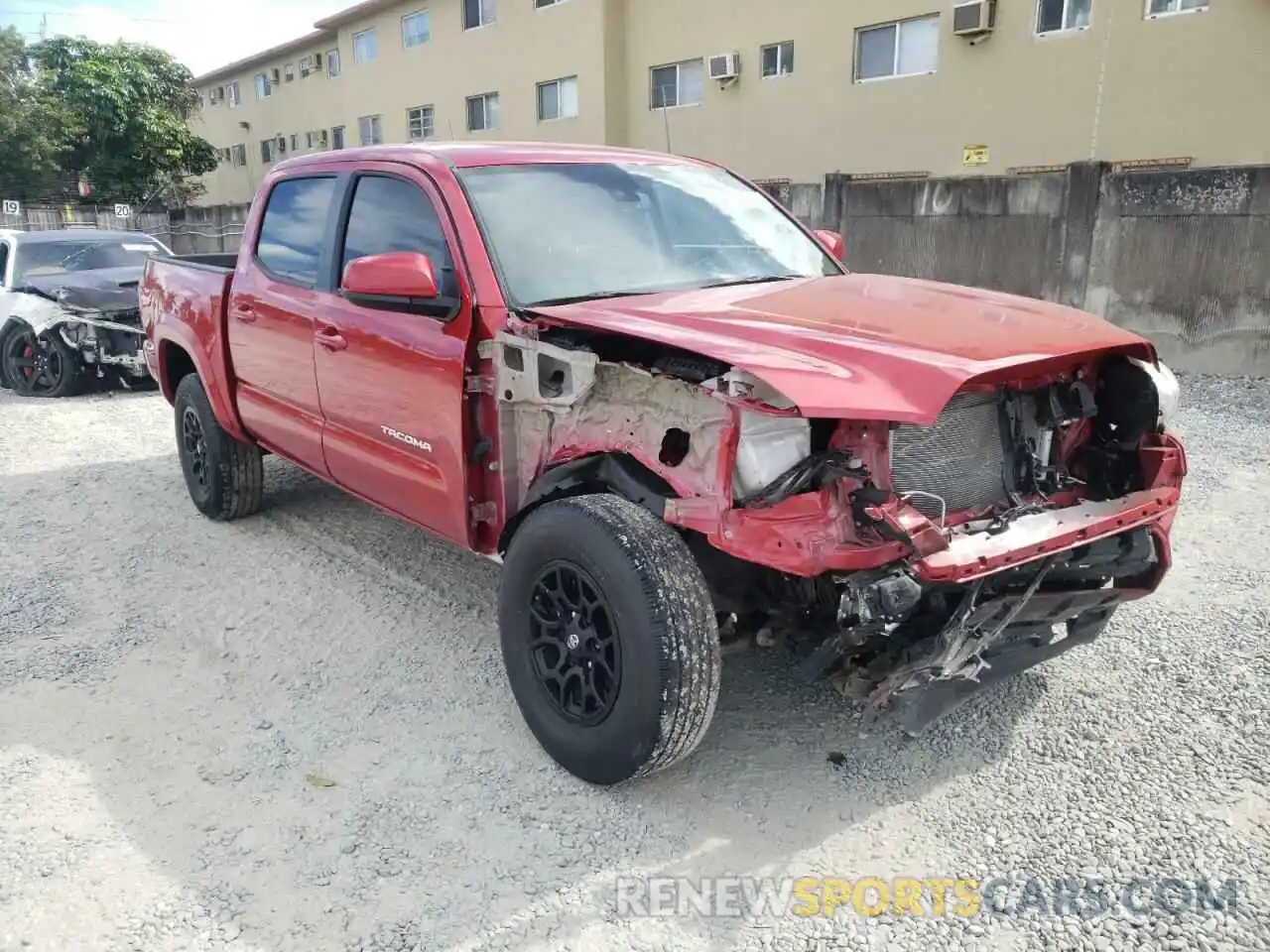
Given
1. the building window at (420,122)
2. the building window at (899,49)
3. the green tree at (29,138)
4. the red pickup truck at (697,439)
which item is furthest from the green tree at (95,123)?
the red pickup truck at (697,439)

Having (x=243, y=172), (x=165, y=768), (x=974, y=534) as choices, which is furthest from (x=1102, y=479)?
(x=243, y=172)

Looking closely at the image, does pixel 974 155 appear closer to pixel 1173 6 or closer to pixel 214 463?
pixel 1173 6

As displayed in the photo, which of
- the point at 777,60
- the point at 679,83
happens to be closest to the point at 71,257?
the point at 777,60

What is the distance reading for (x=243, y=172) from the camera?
120 ft

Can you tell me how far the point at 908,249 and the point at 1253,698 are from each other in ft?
27.1

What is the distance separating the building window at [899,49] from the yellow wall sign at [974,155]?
1461 mm

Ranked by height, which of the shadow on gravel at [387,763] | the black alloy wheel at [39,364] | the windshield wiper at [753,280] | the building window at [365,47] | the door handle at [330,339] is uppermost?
the building window at [365,47]

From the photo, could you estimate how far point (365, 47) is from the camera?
2777 cm

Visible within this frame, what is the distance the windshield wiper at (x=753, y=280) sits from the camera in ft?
12.2

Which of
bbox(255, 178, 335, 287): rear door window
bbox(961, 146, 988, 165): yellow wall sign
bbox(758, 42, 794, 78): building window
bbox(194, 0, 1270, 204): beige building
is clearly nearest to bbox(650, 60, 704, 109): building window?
bbox(194, 0, 1270, 204): beige building

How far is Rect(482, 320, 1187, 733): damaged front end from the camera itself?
2516 mm

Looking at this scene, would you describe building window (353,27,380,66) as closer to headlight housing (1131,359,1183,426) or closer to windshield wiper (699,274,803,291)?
windshield wiper (699,274,803,291)

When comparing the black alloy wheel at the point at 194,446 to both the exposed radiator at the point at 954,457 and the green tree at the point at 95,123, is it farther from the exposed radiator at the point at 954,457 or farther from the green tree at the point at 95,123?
the green tree at the point at 95,123

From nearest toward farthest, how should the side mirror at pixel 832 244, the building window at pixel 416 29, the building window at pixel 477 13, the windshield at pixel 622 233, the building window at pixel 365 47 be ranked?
1. the windshield at pixel 622 233
2. the side mirror at pixel 832 244
3. the building window at pixel 477 13
4. the building window at pixel 416 29
5. the building window at pixel 365 47
